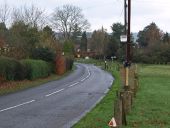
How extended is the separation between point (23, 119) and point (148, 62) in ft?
325

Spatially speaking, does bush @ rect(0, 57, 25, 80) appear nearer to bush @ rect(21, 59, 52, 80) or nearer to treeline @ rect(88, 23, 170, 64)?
bush @ rect(21, 59, 52, 80)

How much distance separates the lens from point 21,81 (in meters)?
37.6

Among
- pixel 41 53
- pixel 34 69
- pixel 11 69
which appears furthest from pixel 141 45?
pixel 11 69

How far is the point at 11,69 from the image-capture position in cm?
3491

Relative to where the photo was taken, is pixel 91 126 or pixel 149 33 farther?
pixel 149 33

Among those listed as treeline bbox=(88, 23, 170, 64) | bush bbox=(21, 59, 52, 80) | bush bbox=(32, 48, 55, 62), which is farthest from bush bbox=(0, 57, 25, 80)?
treeline bbox=(88, 23, 170, 64)

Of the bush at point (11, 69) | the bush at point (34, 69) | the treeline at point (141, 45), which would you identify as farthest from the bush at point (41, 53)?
the treeline at point (141, 45)

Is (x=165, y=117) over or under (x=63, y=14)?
under

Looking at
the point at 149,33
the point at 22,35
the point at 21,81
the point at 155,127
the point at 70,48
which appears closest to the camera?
the point at 155,127

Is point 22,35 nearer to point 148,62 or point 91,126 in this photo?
point 91,126

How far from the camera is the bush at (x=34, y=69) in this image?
4059cm

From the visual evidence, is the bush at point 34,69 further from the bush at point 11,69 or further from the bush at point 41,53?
the bush at point 41,53

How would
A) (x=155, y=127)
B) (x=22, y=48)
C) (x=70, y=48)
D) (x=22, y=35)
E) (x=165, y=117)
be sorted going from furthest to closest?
(x=70, y=48)
(x=22, y=35)
(x=22, y=48)
(x=165, y=117)
(x=155, y=127)

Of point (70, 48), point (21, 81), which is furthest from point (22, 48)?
point (70, 48)
